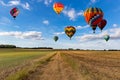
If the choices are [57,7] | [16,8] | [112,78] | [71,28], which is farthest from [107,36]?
[112,78]

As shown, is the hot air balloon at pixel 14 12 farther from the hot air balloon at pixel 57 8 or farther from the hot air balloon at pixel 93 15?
the hot air balloon at pixel 93 15

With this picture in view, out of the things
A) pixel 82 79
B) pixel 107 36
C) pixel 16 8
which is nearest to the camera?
pixel 82 79

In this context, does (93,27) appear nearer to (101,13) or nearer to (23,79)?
(101,13)

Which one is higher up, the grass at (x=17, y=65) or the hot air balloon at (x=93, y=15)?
the hot air balloon at (x=93, y=15)

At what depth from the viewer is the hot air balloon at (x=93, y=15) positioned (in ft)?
163

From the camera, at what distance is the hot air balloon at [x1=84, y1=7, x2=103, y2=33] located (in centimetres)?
4953

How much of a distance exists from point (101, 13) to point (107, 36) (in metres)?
39.3

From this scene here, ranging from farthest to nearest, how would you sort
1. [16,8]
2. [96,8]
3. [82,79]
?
[16,8], [96,8], [82,79]

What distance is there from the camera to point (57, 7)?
6619cm

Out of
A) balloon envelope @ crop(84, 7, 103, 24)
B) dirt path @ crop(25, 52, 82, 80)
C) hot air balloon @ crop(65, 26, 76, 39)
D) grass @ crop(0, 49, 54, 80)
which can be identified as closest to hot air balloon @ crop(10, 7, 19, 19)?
hot air balloon @ crop(65, 26, 76, 39)

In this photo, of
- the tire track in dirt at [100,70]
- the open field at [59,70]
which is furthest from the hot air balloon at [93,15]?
the tire track in dirt at [100,70]

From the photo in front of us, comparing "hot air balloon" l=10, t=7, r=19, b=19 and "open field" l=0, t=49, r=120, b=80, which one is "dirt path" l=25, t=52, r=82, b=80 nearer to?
"open field" l=0, t=49, r=120, b=80

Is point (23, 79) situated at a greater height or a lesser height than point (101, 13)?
lesser

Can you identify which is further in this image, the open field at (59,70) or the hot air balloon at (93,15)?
the hot air balloon at (93,15)
